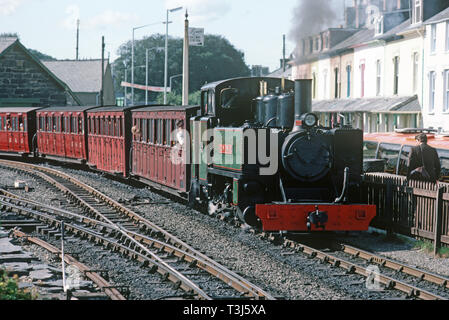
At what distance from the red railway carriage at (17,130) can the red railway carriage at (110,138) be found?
22.4 ft

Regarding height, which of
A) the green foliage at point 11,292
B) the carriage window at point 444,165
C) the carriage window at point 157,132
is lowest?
the green foliage at point 11,292

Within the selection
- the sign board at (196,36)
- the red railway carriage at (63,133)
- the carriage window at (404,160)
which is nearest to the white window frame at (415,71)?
the sign board at (196,36)

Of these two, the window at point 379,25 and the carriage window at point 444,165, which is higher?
the window at point 379,25

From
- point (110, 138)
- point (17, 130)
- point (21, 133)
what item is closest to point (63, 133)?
point (21, 133)

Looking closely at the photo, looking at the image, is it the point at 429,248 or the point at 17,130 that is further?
the point at 17,130

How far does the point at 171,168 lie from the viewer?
1784 cm

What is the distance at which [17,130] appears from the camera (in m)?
33.5

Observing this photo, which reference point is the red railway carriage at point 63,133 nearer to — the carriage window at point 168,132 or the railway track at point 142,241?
the railway track at point 142,241

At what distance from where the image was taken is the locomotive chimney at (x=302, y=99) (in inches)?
486

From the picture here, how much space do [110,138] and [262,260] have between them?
534 inches

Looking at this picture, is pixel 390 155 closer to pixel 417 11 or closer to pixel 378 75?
pixel 417 11

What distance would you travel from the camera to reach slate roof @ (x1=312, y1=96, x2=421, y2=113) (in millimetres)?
35125

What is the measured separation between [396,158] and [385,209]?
12.8 feet

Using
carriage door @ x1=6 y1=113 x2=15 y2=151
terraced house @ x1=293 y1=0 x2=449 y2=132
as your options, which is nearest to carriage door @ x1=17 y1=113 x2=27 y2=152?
carriage door @ x1=6 y1=113 x2=15 y2=151
